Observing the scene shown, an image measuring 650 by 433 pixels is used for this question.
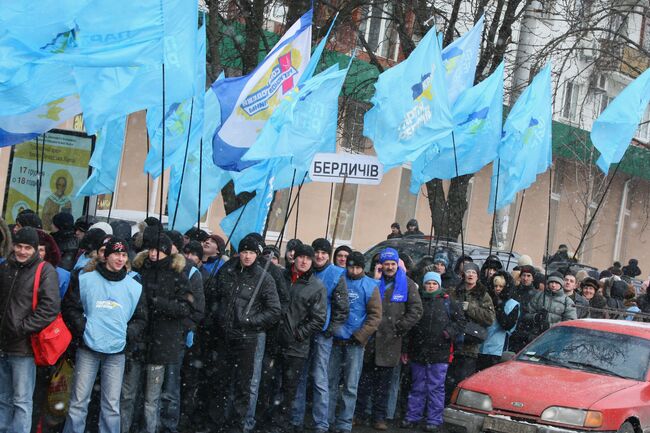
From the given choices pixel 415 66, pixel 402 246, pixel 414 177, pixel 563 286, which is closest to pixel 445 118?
pixel 415 66

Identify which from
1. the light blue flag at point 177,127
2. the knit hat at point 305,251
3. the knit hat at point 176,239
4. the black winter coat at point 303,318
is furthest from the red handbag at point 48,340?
the light blue flag at point 177,127

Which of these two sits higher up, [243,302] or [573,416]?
[243,302]

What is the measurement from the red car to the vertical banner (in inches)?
218

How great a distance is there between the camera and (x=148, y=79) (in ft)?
31.5

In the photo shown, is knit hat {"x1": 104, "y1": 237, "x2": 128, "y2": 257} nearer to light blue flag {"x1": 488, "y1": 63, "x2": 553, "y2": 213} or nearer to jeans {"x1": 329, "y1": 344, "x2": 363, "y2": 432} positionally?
jeans {"x1": 329, "y1": 344, "x2": 363, "y2": 432}

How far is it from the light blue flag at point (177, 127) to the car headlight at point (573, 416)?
4291 mm

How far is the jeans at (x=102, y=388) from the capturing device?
29.0 feet

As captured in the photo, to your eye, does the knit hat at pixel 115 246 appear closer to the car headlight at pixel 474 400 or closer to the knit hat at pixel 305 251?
the knit hat at pixel 305 251

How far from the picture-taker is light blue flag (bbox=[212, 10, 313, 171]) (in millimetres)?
11234

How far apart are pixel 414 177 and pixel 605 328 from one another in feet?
12.8

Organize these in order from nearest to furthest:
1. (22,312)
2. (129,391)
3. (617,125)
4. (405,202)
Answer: (22,312)
(129,391)
(617,125)
(405,202)

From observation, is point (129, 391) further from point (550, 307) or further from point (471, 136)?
point (471, 136)

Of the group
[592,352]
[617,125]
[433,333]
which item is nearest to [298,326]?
Result: [433,333]

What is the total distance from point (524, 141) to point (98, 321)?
7.53m
